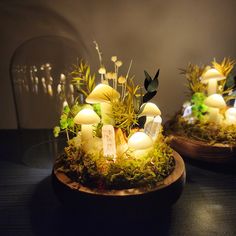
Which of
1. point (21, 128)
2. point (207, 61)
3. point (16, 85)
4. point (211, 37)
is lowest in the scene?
point (21, 128)

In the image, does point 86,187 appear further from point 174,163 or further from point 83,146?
point 174,163

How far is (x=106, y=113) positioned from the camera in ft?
3.21

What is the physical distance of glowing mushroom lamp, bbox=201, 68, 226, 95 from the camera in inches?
49.3

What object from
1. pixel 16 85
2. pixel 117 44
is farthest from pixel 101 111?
pixel 16 85

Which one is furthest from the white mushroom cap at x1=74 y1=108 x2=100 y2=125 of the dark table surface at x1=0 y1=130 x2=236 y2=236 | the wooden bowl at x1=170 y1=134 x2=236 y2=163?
the wooden bowl at x1=170 y1=134 x2=236 y2=163

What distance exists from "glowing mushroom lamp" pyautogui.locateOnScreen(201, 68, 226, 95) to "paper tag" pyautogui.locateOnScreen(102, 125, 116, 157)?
1.87 feet

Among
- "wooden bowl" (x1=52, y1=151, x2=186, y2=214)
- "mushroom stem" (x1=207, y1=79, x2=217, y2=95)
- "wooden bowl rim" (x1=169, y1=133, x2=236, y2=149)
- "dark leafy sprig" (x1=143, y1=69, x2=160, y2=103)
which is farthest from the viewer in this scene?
"mushroom stem" (x1=207, y1=79, x2=217, y2=95)

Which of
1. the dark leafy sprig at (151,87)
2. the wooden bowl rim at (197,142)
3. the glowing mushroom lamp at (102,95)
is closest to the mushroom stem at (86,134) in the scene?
the glowing mushroom lamp at (102,95)

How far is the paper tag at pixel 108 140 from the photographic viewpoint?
0.92 metres

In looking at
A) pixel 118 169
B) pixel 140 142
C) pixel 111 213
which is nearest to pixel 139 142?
pixel 140 142

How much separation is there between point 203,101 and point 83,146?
627mm

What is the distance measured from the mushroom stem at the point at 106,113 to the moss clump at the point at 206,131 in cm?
47

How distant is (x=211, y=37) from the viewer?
1678 millimetres

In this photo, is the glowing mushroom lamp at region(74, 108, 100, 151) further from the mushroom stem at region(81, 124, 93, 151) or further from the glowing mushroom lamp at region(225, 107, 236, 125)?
the glowing mushroom lamp at region(225, 107, 236, 125)
